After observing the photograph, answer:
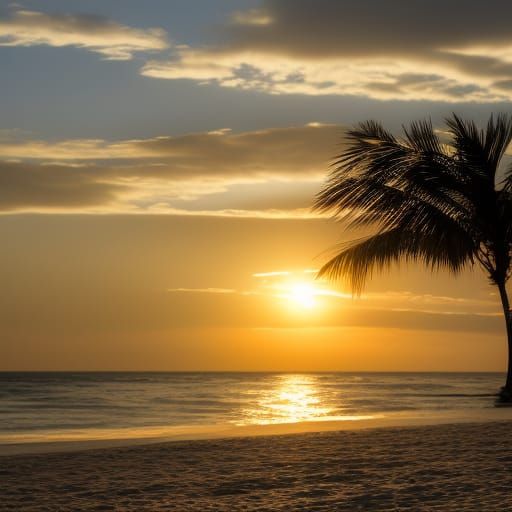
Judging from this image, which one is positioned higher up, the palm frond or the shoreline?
the palm frond

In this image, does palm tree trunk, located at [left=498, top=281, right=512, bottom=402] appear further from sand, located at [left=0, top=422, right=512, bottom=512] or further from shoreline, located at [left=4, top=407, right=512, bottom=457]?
sand, located at [left=0, top=422, right=512, bottom=512]

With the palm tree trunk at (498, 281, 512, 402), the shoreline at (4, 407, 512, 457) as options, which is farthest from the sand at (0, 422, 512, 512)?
the palm tree trunk at (498, 281, 512, 402)

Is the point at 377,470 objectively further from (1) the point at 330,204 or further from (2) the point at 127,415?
(2) the point at 127,415

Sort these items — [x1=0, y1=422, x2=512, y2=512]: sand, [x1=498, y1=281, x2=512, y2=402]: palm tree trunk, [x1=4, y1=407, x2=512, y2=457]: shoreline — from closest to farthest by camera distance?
[x1=0, y1=422, x2=512, y2=512]: sand < [x1=4, y1=407, x2=512, y2=457]: shoreline < [x1=498, y1=281, x2=512, y2=402]: palm tree trunk

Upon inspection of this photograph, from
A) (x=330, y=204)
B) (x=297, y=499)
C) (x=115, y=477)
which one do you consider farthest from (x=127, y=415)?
(x=297, y=499)

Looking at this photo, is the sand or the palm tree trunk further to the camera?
the palm tree trunk

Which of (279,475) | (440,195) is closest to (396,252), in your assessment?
(440,195)

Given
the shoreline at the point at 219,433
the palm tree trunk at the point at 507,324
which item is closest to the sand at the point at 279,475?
the shoreline at the point at 219,433

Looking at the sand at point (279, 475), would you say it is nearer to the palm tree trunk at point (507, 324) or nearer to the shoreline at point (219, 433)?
the shoreline at point (219, 433)

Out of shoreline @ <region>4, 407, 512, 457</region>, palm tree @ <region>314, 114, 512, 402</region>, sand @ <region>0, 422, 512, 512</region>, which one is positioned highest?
palm tree @ <region>314, 114, 512, 402</region>

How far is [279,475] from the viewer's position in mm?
8078

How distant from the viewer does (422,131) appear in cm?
1809

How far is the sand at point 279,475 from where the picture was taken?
264 inches

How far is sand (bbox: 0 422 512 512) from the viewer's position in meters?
6.71
